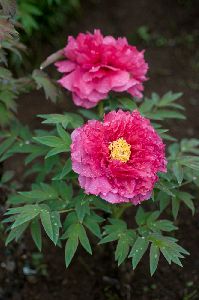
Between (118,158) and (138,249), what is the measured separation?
0.34 m

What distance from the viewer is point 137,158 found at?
1744 mm

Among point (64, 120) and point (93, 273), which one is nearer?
point (64, 120)

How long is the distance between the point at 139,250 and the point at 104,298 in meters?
0.68

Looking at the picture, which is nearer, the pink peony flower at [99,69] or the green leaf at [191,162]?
the green leaf at [191,162]

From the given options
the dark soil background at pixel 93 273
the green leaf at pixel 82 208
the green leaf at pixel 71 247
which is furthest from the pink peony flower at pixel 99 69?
the dark soil background at pixel 93 273

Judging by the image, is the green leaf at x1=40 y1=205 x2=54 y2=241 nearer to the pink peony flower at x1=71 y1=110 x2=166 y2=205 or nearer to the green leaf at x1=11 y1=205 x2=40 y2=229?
the green leaf at x1=11 y1=205 x2=40 y2=229

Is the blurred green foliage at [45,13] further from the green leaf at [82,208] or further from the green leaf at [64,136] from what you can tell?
the green leaf at [82,208]

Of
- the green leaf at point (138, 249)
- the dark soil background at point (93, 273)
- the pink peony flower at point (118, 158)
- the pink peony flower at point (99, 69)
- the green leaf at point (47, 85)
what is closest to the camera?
the pink peony flower at point (118, 158)

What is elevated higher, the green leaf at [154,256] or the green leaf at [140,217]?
the green leaf at [140,217]

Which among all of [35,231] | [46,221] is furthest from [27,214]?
[35,231]

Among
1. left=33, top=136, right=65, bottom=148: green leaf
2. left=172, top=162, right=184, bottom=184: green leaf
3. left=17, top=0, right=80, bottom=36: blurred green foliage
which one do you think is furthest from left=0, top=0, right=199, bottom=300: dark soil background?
left=33, top=136, right=65, bottom=148: green leaf

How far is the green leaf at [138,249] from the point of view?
182cm

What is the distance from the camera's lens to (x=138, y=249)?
73.1 inches

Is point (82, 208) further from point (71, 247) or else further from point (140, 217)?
point (140, 217)
